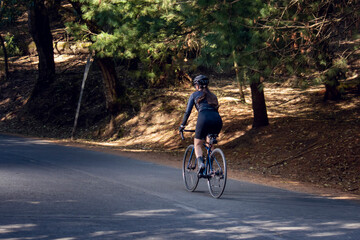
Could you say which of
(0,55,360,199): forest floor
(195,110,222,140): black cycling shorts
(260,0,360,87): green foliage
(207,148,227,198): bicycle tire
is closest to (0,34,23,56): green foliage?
(0,55,360,199): forest floor

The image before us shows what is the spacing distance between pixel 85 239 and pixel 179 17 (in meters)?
9.75

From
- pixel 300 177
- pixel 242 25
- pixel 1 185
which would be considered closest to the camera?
pixel 1 185

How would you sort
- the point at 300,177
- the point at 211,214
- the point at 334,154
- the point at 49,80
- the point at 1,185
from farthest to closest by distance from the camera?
the point at 49,80 → the point at 334,154 → the point at 300,177 → the point at 1,185 → the point at 211,214

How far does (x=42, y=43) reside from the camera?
107ft

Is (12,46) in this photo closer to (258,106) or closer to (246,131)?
(246,131)

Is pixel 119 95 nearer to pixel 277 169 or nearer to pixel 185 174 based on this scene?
pixel 277 169

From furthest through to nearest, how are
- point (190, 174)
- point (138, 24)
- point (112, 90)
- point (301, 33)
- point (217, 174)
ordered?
point (112, 90) → point (138, 24) → point (301, 33) → point (190, 174) → point (217, 174)

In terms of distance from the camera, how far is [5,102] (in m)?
36.4

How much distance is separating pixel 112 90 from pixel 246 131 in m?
9.50

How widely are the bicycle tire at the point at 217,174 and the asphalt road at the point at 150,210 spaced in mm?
223

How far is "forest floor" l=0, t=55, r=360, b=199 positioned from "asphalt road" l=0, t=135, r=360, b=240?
7.21 feet

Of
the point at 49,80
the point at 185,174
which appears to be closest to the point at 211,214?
the point at 185,174

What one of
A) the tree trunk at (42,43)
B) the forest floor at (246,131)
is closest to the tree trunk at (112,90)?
the forest floor at (246,131)

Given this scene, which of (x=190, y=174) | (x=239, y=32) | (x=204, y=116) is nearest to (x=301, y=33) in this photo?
(x=239, y=32)
